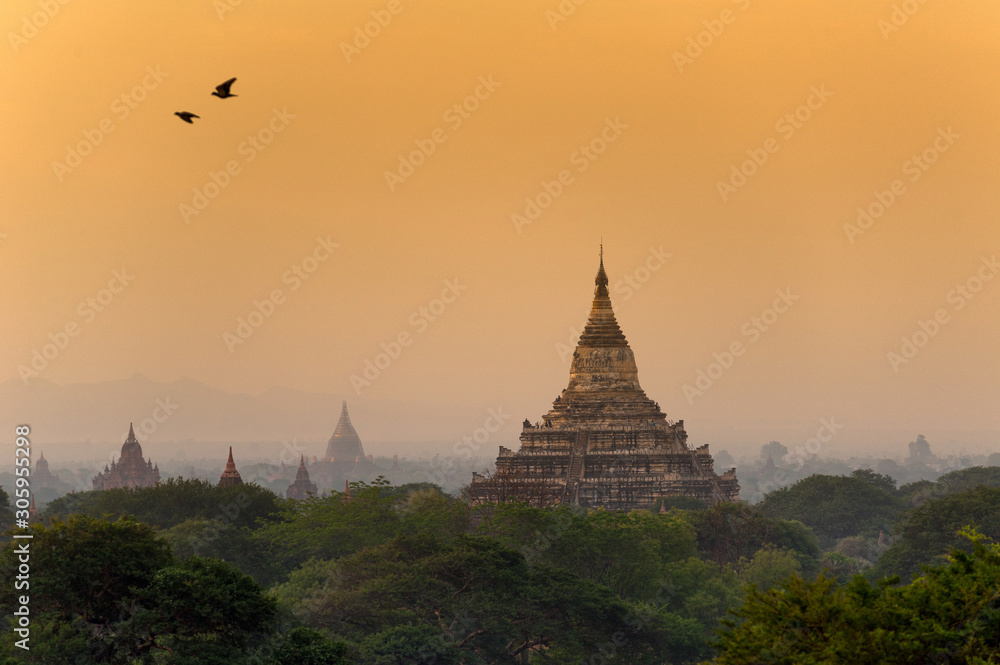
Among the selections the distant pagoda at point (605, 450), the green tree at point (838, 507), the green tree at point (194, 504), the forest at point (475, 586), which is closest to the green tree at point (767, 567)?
the forest at point (475, 586)

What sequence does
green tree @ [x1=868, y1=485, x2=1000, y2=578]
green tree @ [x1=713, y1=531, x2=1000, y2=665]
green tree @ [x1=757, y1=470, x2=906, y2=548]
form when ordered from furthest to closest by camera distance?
green tree @ [x1=757, y1=470, x2=906, y2=548]
green tree @ [x1=868, y1=485, x2=1000, y2=578]
green tree @ [x1=713, y1=531, x2=1000, y2=665]

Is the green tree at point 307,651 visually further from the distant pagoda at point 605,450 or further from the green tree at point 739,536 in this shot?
the distant pagoda at point 605,450

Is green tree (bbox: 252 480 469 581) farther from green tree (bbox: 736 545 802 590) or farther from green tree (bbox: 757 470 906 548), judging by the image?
green tree (bbox: 757 470 906 548)

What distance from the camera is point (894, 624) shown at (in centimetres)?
3484

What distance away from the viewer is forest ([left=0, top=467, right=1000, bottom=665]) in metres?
35.3

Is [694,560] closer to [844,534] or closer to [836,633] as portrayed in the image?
[836,633]

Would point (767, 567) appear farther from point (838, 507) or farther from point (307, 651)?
point (838, 507)

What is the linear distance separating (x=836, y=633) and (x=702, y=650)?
2635cm

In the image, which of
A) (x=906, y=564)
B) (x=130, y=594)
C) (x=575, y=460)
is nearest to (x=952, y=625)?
(x=130, y=594)

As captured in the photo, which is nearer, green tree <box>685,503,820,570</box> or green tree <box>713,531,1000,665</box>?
green tree <box>713,531,1000,665</box>

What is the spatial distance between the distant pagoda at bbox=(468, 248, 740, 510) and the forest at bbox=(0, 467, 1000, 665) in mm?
17586

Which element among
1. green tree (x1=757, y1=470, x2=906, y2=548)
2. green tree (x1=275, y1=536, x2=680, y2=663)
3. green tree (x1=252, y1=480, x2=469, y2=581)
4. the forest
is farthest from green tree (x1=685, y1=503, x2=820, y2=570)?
green tree (x1=757, y1=470, x2=906, y2=548)

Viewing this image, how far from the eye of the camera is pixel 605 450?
117250mm

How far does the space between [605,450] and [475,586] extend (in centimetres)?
5850
